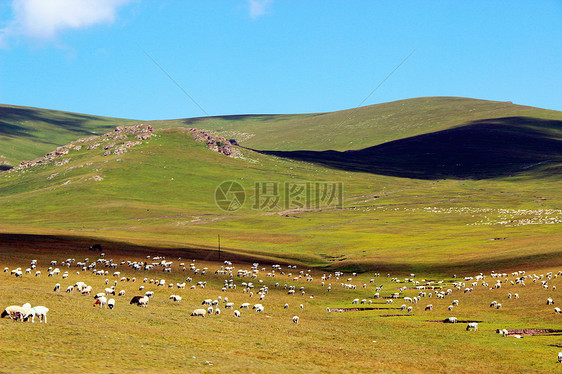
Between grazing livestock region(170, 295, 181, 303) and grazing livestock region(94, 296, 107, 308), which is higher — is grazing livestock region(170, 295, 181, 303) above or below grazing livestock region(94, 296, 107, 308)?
below

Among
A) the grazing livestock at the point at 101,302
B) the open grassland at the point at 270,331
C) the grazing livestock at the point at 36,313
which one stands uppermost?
the grazing livestock at the point at 36,313

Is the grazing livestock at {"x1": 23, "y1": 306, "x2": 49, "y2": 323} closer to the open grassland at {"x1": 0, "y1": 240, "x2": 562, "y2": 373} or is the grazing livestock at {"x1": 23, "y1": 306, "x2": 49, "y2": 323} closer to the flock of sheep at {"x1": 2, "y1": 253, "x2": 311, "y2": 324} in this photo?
the flock of sheep at {"x1": 2, "y1": 253, "x2": 311, "y2": 324}

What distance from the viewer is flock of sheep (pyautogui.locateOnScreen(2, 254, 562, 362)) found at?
168 ft

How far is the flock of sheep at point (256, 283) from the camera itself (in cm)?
5108

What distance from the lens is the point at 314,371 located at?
2967cm

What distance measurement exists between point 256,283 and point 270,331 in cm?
3111

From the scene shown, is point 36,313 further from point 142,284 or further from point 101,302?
point 142,284

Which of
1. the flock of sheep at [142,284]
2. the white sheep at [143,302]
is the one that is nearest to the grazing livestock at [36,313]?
the flock of sheep at [142,284]

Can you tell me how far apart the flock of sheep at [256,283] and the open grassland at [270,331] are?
63 centimetres

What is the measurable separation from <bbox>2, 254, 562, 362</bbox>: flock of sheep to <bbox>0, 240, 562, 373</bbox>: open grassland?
625 mm

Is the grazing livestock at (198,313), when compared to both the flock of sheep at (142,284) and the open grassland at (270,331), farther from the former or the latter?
the open grassland at (270,331)

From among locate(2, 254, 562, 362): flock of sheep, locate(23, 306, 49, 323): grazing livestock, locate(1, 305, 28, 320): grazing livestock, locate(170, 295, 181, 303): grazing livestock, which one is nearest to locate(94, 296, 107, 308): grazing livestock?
locate(2, 254, 562, 362): flock of sheep

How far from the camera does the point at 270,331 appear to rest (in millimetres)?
41000

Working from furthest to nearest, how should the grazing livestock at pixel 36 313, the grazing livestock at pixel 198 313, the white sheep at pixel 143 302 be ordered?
the white sheep at pixel 143 302 → the grazing livestock at pixel 198 313 → the grazing livestock at pixel 36 313
